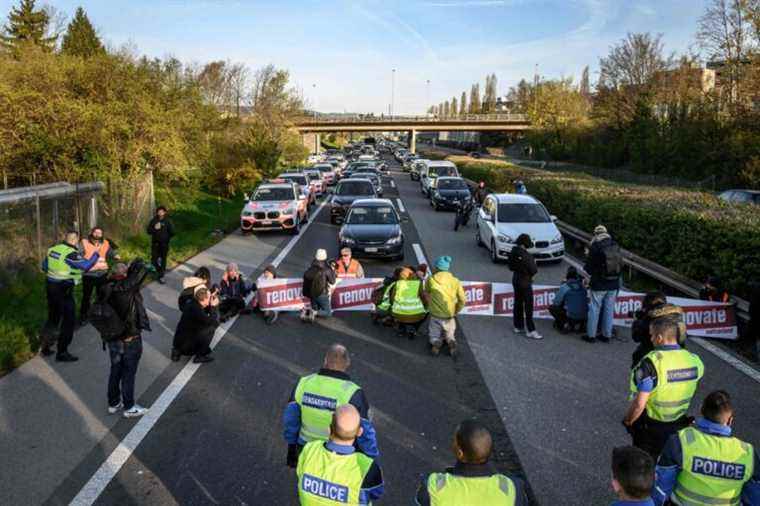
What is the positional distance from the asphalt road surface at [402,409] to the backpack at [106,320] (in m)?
0.98

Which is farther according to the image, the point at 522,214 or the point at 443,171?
the point at 443,171

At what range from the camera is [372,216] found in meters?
17.6

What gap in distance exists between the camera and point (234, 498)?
523 centimetres

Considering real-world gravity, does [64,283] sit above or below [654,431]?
above

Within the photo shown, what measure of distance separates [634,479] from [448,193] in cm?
2568

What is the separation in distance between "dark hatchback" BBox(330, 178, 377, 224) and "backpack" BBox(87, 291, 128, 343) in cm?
1702

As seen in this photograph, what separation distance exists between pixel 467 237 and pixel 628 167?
36812 millimetres

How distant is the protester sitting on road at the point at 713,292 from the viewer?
10062 millimetres

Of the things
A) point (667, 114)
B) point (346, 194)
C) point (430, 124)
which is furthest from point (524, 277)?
point (430, 124)

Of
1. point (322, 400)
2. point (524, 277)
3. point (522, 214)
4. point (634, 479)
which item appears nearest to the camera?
point (634, 479)

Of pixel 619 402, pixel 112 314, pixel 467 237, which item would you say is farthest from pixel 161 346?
pixel 467 237

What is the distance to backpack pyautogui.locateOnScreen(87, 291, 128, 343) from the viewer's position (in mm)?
6664

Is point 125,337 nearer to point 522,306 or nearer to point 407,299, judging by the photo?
point 407,299

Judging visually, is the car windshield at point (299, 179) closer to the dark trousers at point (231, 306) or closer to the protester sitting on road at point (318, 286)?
the dark trousers at point (231, 306)
